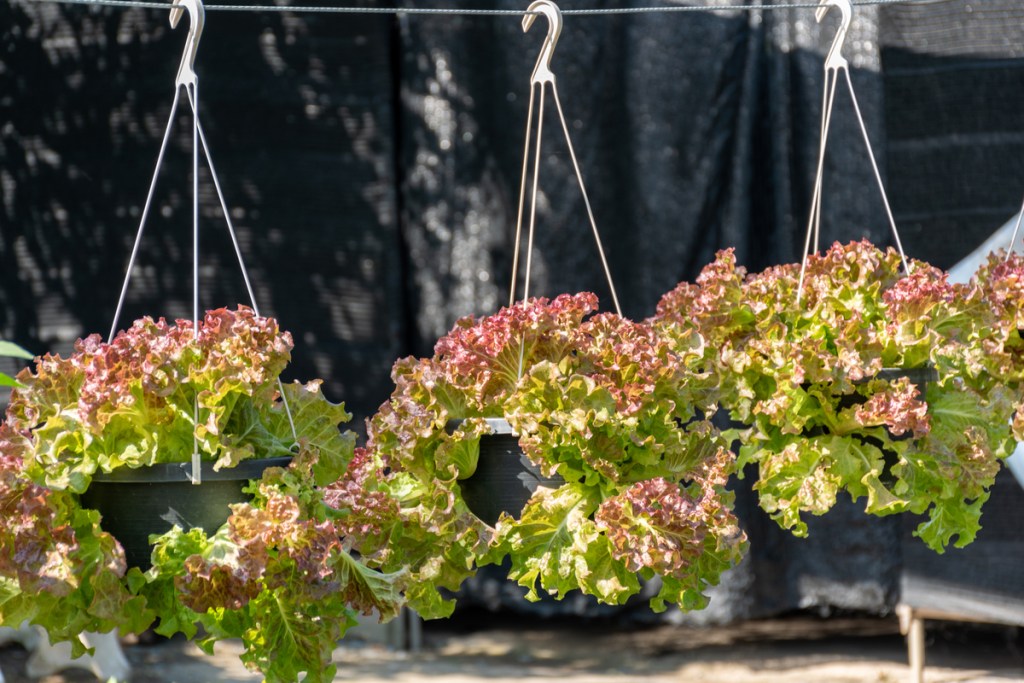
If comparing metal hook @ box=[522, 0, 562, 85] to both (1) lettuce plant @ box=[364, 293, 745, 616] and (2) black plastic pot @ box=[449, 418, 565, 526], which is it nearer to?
(1) lettuce plant @ box=[364, 293, 745, 616]

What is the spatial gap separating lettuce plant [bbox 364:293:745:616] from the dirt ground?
8.30 feet

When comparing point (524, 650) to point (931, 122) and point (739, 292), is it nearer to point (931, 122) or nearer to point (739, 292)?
point (931, 122)

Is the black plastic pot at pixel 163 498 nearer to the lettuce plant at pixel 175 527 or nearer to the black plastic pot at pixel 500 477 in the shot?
the lettuce plant at pixel 175 527

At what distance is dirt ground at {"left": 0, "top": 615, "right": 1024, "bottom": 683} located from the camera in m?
4.27

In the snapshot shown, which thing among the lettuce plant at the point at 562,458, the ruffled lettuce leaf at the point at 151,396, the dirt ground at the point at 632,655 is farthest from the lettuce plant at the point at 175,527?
the dirt ground at the point at 632,655

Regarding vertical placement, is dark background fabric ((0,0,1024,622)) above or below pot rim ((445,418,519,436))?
above

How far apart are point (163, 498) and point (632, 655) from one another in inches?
123

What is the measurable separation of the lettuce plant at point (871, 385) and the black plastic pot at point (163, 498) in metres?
0.80

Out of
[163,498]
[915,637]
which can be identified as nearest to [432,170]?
[915,637]

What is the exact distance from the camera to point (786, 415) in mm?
1956

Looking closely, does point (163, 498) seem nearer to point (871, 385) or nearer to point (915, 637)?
point (871, 385)

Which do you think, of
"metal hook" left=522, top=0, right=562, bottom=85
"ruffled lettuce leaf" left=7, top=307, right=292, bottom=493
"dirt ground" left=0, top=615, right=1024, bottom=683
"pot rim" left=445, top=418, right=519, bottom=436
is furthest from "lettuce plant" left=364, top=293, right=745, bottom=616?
"dirt ground" left=0, top=615, right=1024, bottom=683

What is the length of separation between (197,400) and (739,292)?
3.02 feet

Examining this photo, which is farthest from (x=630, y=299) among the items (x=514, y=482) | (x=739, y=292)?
(x=514, y=482)
